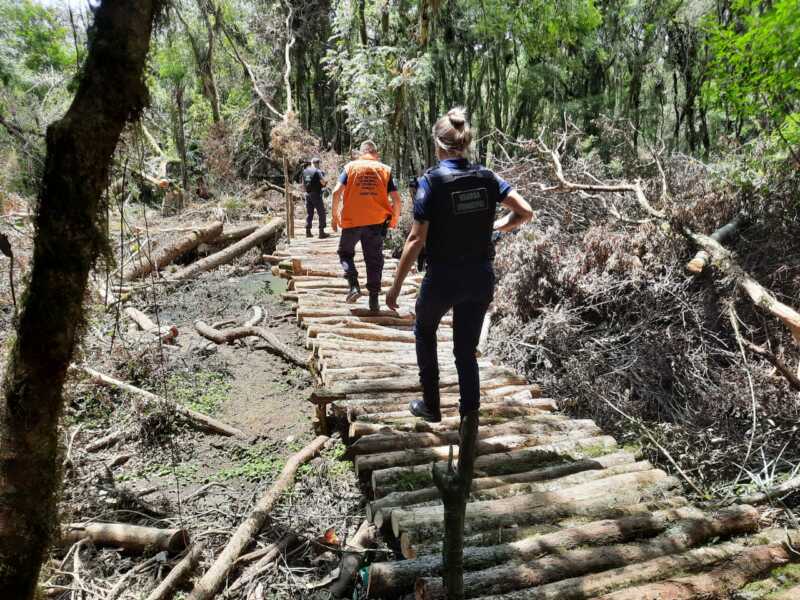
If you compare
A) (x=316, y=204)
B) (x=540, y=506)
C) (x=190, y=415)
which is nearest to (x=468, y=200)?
(x=540, y=506)

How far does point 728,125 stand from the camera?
631 inches

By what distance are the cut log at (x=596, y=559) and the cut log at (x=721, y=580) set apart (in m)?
0.05

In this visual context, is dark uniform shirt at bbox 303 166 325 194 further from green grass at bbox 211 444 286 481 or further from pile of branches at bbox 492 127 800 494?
green grass at bbox 211 444 286 481

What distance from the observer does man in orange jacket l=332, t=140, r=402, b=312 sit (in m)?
6.33

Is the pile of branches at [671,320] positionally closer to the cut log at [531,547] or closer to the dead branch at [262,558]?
the cut log at [531,547]

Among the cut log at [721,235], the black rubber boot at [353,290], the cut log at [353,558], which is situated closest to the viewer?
the cut log at [353,558]

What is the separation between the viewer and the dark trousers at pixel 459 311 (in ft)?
12.0

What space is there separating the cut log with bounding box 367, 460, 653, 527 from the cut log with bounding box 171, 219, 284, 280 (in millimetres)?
10184

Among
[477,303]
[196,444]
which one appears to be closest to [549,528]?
[477,303]

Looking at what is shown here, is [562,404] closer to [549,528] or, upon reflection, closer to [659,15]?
[549,528]

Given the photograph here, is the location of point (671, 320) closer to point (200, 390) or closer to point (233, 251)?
point (200, 390)

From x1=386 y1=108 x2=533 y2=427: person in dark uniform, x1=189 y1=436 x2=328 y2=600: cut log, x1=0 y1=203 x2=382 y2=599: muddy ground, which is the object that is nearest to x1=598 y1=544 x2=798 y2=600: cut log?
x1=386 y1=108 x2=533 y2=427: person in dark uniform

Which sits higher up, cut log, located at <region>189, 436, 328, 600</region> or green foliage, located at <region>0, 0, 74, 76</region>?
green foliage, located at <region>0, 0, 74, 76</region>

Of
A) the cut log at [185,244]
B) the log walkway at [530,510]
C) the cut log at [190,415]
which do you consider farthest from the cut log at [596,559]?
the cut log at [185,244]
